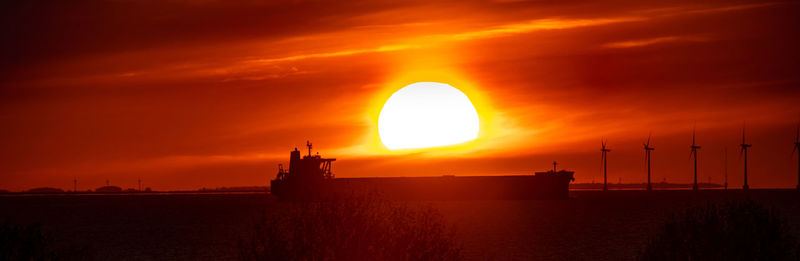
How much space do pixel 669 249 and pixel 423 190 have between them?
122 m

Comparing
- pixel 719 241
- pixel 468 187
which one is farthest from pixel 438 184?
pixel 719 241

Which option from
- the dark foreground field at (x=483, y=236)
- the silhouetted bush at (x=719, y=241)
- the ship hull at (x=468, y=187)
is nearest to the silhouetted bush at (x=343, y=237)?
the silhouetted bush at (x=719, y=241)

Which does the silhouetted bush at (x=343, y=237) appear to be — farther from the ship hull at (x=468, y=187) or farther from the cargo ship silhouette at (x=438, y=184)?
the ship hull at (x=468, y=187)

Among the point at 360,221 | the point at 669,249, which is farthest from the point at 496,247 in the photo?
the point at 360,221

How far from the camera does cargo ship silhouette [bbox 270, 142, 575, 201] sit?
11756 cm

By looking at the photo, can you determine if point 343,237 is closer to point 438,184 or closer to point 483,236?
point 483,236

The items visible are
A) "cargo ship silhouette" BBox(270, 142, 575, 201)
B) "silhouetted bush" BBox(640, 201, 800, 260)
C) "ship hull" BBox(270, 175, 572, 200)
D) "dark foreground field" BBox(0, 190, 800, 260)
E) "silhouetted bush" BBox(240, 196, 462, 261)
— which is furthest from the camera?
"ship hull" BBox(270, 175, 572, 200)

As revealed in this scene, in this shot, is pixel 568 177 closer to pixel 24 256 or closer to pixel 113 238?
pixel 113 238

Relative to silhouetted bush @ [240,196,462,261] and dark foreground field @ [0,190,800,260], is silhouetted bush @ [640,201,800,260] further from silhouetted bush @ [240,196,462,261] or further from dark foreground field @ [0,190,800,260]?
dark foreground field @ [0,190,800,260]

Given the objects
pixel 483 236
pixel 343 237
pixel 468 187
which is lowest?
pixel 483 236

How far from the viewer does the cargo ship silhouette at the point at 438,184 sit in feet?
386

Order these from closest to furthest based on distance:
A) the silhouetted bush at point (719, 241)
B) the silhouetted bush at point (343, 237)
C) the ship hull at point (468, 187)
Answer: the silhouetted bush at point (343, 237)
the silhouetted bush at point (719, 241)
the ship hull at point (468, 187)

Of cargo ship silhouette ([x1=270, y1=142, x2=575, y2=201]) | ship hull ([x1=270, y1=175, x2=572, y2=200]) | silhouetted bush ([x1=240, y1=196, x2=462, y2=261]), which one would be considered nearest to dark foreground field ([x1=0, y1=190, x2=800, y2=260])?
silhouetted bush ([x1=240, y1=196, x2=462, y2=261])

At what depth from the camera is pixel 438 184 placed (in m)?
151
